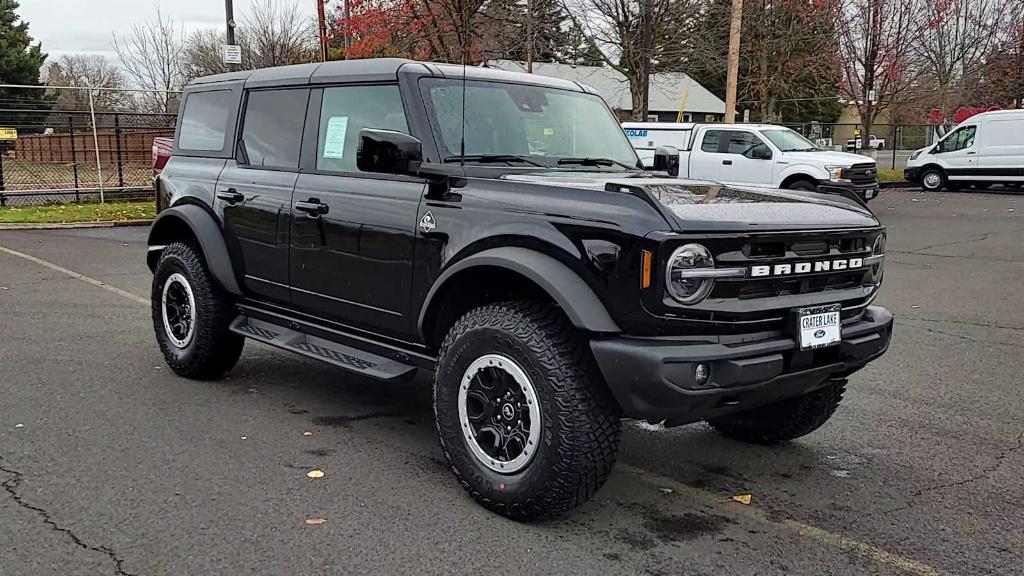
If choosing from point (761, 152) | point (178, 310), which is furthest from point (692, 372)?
point (761, 152)

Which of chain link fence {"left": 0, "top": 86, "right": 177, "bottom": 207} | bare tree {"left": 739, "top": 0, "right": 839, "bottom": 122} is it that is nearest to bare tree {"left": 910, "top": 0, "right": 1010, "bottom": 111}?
bare tree {"left": 739, "top": 0, "right": 839, "bottom": 122}

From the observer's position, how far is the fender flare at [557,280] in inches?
133

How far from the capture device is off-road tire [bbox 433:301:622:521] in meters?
3.42

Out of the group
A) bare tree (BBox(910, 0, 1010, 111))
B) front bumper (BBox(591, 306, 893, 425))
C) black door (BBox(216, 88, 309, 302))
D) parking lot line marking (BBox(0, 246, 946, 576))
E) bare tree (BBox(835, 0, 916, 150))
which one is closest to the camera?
front bumper (BBox(591, 306, 893, 425))

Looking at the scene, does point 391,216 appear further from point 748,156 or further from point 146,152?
point 146,152

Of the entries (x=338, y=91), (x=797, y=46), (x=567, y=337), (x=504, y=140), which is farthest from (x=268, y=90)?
(x=797, y=46)

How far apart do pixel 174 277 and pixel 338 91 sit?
1.80m

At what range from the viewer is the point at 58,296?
846 centimetres

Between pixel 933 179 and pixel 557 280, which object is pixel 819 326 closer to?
pixel 557 280

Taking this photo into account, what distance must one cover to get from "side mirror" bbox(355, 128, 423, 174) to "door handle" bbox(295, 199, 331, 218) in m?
0.40

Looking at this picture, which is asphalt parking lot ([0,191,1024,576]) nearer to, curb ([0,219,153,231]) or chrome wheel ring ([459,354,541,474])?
chrome wheel ring ([459,354,541,474])

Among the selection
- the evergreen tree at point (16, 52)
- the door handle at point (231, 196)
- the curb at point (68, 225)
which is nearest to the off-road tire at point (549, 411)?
the door handle at point (231, 196)

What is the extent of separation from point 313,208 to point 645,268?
2.11 m

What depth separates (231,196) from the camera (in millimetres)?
5262
